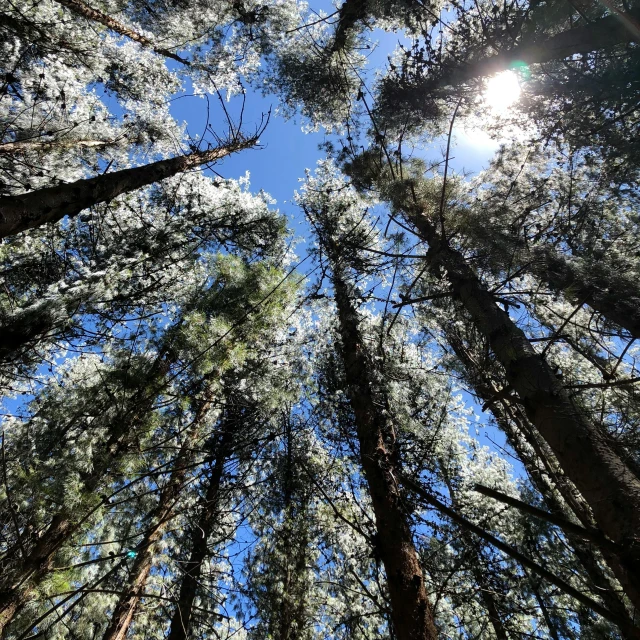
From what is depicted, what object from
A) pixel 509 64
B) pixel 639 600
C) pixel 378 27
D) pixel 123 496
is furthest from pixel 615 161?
pixel 123 496

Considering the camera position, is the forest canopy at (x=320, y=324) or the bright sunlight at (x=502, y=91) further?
the bright sunlight at (x=502, y=91)

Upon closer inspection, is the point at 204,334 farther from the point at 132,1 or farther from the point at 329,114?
the point at 132,1

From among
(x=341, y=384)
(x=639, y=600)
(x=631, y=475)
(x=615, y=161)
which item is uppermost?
(x=615, y=161)

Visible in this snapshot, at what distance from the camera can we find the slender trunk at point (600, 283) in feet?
16.2

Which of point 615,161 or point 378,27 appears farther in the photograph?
point 378,27

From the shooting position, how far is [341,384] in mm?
7699

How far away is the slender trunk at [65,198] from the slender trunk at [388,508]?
2819 mm

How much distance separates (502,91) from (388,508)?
767 cm

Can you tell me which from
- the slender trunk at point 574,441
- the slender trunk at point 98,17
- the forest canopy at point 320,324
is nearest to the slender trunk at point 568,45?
the forest canopy at point 320,324

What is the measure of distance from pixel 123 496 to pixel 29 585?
478 cm

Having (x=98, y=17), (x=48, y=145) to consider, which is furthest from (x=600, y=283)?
(x=98, y=17)

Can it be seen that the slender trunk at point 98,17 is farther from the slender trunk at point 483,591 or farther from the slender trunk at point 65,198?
the slender trunk at point 483,591

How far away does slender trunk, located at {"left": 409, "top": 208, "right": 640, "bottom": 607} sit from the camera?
2059mm

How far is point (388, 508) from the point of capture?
4219mm
